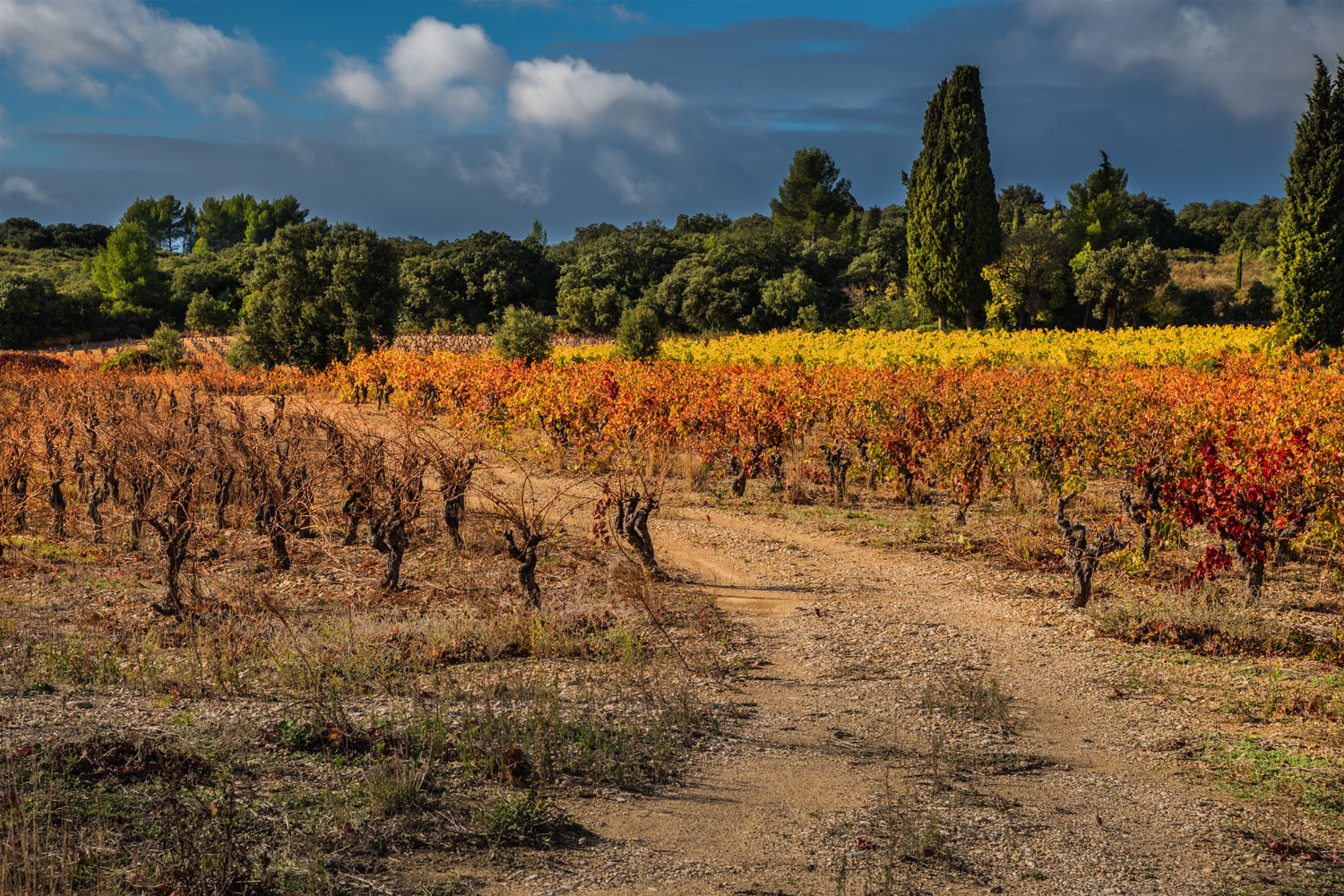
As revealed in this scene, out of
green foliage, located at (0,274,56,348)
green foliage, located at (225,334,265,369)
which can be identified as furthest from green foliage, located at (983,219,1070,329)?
green foliage, located at (0,274,56,348)

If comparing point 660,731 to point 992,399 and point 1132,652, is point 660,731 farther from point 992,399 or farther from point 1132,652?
point 992,399

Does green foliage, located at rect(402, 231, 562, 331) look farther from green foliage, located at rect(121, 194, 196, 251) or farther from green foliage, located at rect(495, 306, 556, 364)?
green foliage, located at rect(121, 194, 196, 251)

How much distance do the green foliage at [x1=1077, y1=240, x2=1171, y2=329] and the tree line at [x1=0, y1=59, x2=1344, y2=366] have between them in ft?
0.24

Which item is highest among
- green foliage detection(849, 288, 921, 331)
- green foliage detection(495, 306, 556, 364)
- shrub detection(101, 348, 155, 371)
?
green foliage detection(849, 288, 921, 331)

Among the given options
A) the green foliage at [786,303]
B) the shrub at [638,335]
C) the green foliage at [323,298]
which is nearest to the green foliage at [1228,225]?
the green foliage at [786,303]

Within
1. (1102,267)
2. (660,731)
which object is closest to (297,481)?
(660,731)

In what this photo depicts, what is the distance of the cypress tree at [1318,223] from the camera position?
24.9m

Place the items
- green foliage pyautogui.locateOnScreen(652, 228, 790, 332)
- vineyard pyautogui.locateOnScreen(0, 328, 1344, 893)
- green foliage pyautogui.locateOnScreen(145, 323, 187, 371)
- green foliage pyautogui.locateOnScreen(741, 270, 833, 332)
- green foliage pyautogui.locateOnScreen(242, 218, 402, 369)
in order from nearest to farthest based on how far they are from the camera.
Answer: vineyard pyautogui.locateOnScreen(0, 328, 1344, 893)
green foliage pyautogui.locateOnScreen(242, 218, 402, 369)
green foliage pyautogui.locateOnScreen(145, 323, 187, 371)
green foliage pyautogui.locateOnScreen(741, 270, 833, 332)
green foliage pyautogui.locateOnScreen(652, 228, 790, 332)

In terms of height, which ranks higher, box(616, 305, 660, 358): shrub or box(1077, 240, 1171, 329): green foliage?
box(1077, 240, 1171, 329): green foliage

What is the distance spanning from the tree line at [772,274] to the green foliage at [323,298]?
6 cm

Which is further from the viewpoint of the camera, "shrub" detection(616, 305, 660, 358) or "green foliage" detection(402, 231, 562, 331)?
"green foliage" detection(402, 231, 562, 331)

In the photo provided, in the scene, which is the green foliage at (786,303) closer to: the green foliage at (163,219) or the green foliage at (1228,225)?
the green foliage at (1228,225)

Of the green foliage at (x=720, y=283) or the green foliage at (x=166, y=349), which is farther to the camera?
the green foliage at (x=720, y=283)

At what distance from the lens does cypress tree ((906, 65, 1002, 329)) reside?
36219 mm
